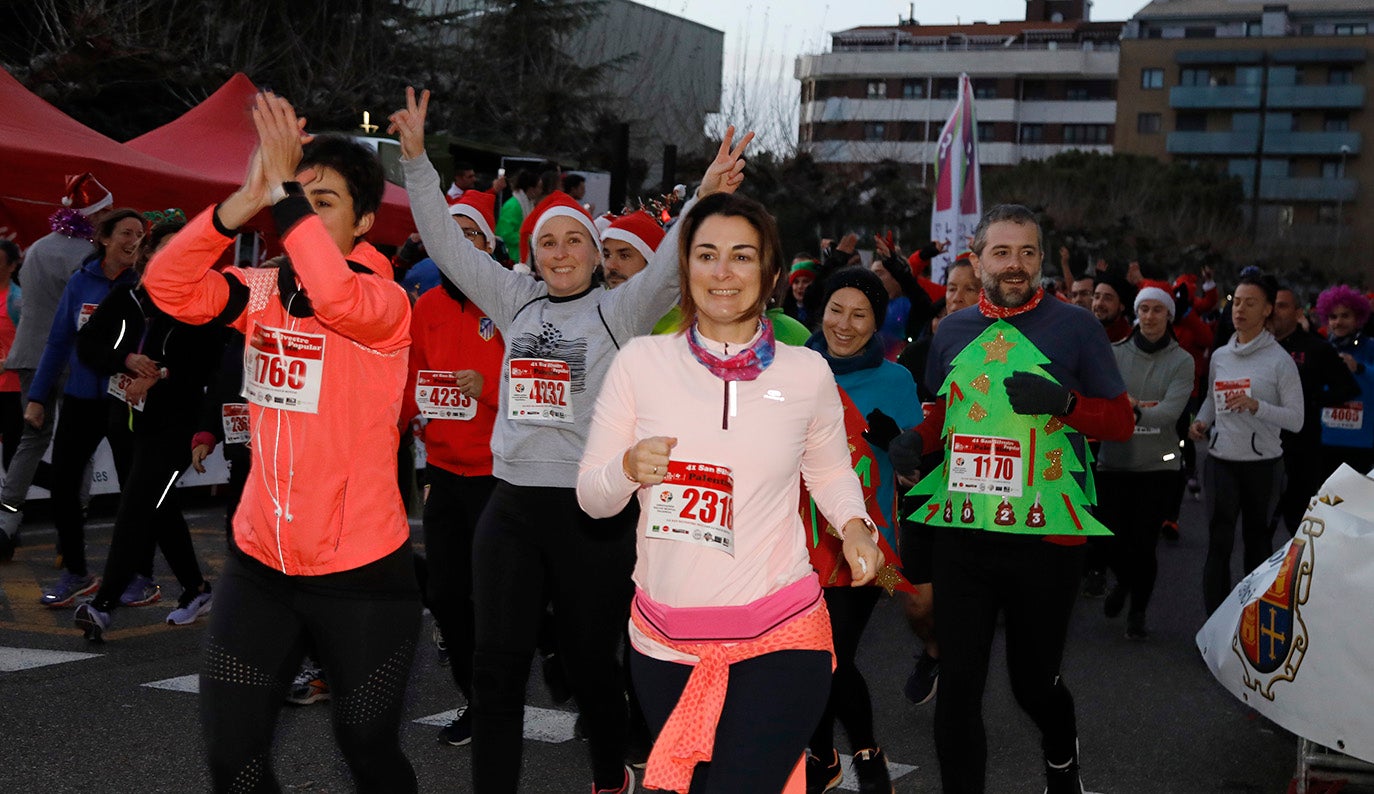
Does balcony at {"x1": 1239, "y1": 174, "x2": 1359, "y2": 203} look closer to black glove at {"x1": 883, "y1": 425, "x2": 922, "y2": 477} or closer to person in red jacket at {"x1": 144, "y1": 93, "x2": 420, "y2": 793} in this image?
black glove at {"x1": 883, "y1": 425, "x2": 922, "y2": 477}

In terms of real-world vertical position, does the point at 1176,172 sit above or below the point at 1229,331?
above

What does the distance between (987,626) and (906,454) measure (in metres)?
0.60

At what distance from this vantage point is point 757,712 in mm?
3346

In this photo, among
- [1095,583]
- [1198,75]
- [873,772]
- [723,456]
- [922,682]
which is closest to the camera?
[723,456]

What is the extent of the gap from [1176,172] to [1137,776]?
63584 millimetres

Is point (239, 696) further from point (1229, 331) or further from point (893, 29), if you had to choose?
point (893, 29)

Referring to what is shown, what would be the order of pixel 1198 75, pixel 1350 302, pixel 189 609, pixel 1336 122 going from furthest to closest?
pixel 1198 75
pixel 1336 122
pixel 1350 302
pixel 189 609

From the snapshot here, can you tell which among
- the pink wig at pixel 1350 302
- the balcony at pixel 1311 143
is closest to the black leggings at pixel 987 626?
the pink wig at pixel 1350 302

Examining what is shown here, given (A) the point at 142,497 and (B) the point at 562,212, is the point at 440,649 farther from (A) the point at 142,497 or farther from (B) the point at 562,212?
(B) the point at 562,212

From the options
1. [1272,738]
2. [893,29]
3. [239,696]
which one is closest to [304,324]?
[239,696]

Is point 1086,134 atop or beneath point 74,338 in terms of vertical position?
atop

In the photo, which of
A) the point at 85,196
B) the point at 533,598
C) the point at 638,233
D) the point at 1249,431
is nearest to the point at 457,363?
the point at 638,233

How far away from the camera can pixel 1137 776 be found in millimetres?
5930

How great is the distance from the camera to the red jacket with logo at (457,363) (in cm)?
574
